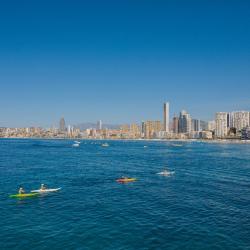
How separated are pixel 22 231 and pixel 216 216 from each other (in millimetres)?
24459

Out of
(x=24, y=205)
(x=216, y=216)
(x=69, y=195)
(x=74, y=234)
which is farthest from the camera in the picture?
(x=69, y=195)

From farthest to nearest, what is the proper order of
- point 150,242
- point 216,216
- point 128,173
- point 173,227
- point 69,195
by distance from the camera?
A: point 128,173 < point 69,195 < point 216,216 < point 173,227 < point 150,242

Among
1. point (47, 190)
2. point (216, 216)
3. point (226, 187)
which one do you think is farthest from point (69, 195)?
point (226, 187)

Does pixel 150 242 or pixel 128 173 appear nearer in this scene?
pixel 150 242

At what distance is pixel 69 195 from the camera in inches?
2253

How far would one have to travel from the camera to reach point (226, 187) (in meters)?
65.2

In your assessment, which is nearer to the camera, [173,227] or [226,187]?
[173,227]

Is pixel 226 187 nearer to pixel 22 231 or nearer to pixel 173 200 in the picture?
pixel 173 200

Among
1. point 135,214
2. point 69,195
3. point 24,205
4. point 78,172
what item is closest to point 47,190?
point 69,195

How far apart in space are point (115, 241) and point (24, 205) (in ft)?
71.5

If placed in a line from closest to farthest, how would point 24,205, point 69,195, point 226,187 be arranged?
point 24,205 < point 69,195 < point 226,187

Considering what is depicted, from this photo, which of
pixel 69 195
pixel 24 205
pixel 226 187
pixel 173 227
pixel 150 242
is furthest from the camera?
pixel 226 187

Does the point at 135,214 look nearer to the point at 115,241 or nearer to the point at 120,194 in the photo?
the point at 115,241

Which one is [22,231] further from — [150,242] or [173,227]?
[173,227]
